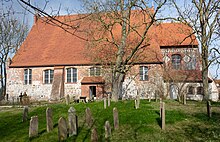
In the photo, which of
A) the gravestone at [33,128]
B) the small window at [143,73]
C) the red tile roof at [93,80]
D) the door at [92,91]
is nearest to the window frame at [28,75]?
the red tile roof at [93,80]

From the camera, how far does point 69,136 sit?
862cm

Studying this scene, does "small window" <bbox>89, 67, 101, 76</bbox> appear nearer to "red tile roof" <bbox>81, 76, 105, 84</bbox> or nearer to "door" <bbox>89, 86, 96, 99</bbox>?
"red tile roof" <bbox>81, 76, 105, 84</bbox>

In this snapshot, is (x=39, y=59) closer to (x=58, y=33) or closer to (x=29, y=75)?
(x=29, y=75)

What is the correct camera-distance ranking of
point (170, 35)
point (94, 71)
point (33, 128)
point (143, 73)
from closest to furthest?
point (33, 128) → point (143, 73) → point (94, 71) → point (170, 35)

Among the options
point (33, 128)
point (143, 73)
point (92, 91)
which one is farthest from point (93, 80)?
point (33, 128)

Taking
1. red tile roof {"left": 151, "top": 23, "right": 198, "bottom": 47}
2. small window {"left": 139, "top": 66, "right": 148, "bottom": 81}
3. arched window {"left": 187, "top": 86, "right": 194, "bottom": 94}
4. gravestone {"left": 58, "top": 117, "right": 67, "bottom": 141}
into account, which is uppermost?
red tile roof {"left": 151, "top": 23, "right": 198, "bottom": 47}

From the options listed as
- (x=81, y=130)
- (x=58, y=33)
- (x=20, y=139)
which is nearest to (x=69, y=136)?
(x=81, y=130)

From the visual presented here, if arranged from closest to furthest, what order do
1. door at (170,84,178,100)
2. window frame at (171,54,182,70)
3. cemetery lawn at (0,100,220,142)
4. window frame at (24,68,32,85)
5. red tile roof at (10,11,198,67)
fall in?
cemetery lawn at (0,100,220,142) → red tile roof at (10,11,198,67) → door at (170,84,178,100) → window frame at (171,54,182,70) → window frame at (24,68,32,85)

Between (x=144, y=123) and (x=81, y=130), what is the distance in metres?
3.00

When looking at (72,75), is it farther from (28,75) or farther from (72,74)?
(28,75)

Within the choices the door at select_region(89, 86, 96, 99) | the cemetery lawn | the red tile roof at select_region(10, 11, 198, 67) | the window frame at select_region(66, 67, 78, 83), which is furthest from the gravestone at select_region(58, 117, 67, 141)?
the window frame at select_region(66, 67, 78, 83)

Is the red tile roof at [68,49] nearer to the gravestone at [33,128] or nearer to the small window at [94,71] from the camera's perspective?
the small window at [94,71]

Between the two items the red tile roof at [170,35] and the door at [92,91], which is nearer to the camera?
the door at [92,91]

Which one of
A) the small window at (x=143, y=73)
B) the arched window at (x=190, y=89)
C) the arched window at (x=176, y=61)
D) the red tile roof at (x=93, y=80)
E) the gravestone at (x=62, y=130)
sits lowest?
the gravestone at (x=62, y=130)
